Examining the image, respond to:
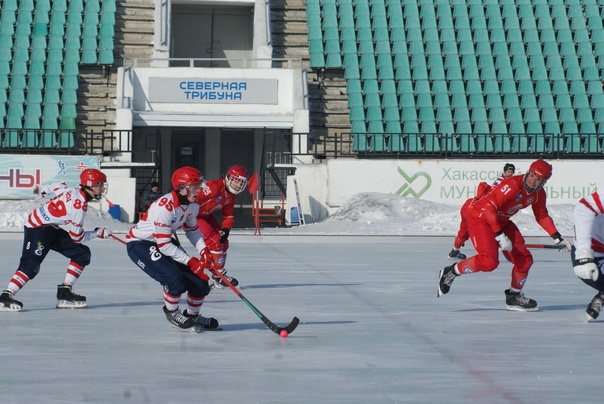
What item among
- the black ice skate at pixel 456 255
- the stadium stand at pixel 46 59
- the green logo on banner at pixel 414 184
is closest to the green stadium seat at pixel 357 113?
the green logo on banner at pixel 414 184

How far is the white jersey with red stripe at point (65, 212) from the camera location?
1016 centimetres

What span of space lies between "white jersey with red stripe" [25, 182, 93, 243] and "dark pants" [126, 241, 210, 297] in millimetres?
1631

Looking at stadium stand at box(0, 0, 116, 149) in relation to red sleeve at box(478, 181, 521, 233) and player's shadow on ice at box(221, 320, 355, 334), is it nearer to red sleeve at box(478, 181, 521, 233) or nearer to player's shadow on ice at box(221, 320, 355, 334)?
red sleeve at box(478, 181, 521, 233)

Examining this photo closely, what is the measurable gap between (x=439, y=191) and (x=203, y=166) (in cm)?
878

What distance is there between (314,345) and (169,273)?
152 centimetres

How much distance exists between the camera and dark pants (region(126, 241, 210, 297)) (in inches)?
334

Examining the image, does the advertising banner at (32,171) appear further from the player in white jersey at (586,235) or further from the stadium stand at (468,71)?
the player in white jersey at (586,235)

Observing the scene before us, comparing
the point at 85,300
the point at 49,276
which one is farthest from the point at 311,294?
the point at 49,276

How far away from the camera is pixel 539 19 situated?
35.0 metres

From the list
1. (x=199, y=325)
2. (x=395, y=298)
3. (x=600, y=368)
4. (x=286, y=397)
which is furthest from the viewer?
(x=395, y=298)

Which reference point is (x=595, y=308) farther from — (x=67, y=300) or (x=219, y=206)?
(x=67, y=300)

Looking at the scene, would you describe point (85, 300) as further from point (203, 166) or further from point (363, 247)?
point (203, 166)

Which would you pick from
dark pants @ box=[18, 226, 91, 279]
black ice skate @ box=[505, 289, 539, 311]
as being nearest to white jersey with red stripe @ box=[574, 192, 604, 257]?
black ice skate @ box=[505, 289, 539, 311]

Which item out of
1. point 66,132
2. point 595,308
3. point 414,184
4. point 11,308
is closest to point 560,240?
point 595,308
